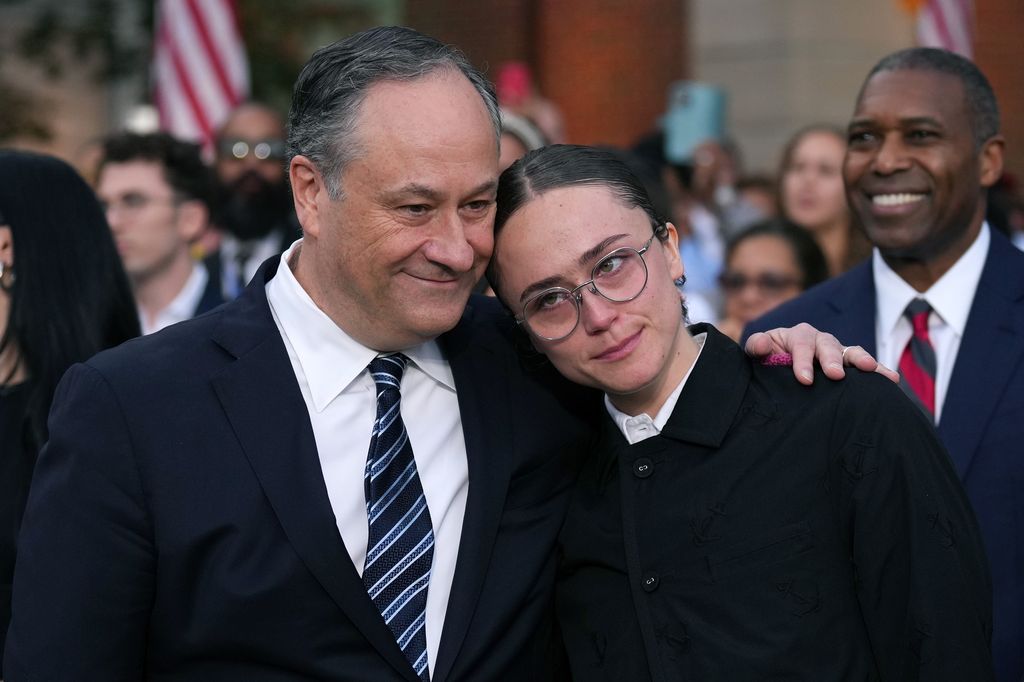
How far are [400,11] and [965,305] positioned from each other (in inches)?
420

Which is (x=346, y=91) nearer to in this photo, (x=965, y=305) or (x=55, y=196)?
(x=55, y=196)

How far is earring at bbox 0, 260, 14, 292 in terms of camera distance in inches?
138

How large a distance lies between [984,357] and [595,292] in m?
1.44

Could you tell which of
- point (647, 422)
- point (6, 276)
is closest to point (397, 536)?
point (647, 422)

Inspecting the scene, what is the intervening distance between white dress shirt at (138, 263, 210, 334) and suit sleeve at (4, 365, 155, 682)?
348 cm

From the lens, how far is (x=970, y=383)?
3754 millimetres

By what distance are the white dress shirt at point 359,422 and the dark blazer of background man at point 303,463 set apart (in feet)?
0.10

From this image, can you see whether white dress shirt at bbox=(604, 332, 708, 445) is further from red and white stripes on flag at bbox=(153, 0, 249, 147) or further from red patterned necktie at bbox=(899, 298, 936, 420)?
red and white stripes on flag at bbox=(153, 0, 249, 147)

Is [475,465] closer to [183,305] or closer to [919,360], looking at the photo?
[919,360]

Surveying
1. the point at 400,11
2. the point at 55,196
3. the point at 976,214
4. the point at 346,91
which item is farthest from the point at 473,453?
the point at 400,11

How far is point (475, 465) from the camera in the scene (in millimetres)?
3041

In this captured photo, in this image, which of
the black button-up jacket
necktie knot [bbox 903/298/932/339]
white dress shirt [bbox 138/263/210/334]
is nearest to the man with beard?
white dress shirt [bbox 138/263/210/334]

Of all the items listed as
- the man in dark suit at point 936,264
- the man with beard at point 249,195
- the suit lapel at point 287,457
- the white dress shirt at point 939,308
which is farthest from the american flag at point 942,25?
the suit lapel at point 287,457

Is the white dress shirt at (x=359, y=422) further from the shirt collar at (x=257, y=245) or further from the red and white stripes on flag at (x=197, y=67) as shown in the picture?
the red and white stripes on flag at (x=197, y=67)
